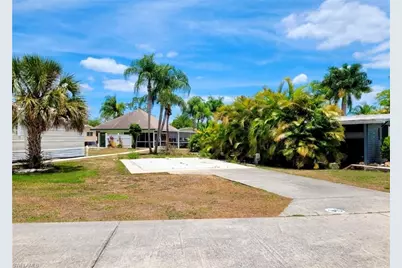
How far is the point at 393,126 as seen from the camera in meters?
1.47

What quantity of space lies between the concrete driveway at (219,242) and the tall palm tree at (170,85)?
21.3 metres

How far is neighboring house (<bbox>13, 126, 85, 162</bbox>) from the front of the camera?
17.4m

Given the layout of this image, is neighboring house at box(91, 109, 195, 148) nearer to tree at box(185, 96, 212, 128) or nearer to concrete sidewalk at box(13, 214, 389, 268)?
tree at box(185, 96, 212, 128)

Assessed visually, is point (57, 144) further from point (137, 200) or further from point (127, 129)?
point (127, 129)

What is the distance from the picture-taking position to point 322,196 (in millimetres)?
7984

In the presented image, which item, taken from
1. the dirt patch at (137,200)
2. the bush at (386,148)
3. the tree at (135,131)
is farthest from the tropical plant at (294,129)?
the tree at (135,131)

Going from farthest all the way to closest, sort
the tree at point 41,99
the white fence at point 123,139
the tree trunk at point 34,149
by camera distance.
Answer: the white fence at point 123,139, the tree trunk at point 34,149, the tree at point 41,99

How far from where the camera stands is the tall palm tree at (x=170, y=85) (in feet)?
87.5

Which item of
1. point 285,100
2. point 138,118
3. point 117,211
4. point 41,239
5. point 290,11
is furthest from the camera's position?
point 138,118

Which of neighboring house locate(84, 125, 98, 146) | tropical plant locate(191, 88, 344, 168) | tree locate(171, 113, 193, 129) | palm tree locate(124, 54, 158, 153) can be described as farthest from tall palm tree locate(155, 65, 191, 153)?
tree locate(171, 113, 193, 129)

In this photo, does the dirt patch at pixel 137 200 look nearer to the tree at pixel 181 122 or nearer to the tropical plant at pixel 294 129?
the tropical plant at pixel 294 129

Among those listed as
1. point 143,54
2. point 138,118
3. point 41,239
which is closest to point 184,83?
point 143,54

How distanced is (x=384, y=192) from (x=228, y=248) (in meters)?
6.22

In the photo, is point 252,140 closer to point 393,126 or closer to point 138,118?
point 393,126
